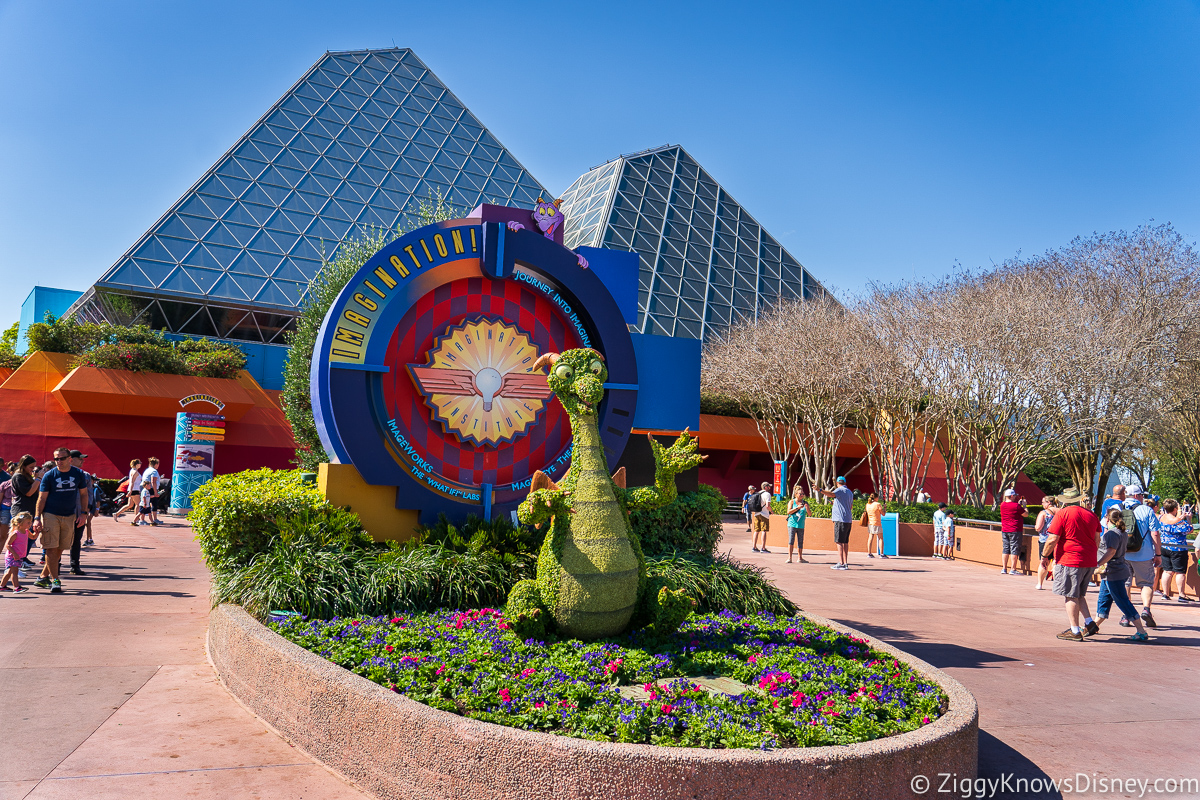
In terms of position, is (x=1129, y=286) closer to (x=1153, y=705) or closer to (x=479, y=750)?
(x=1153, y=705)

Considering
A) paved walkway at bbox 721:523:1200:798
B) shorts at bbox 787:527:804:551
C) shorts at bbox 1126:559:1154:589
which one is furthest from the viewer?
shorts at bbox 787:527:804:551

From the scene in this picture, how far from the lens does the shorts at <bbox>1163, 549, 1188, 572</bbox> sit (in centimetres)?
1200

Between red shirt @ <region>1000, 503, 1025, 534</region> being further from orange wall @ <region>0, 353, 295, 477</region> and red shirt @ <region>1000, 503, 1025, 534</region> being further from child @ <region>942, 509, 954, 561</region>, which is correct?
orange wall @ <region>0, 353, 295, 477</region>

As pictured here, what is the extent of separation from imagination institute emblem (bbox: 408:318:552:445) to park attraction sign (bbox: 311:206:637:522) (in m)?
0.01

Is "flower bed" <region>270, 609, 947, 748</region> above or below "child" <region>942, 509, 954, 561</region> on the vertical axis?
above

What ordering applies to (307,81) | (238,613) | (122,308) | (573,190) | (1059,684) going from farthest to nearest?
(573,190)
(307,81)
(122,308)
(1059,684)
(238,613)

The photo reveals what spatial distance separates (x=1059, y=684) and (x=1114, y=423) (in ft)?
Answer: 57.8

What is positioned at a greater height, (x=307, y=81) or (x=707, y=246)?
(x=307, y=81)

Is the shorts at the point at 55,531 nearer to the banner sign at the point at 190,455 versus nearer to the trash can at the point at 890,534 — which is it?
the banner sign at the point at 190,455

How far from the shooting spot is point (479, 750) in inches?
144

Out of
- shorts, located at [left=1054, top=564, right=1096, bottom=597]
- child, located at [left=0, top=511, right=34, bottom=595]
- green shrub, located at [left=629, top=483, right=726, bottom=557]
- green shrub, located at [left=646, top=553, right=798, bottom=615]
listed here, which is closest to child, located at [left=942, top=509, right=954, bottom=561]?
shorts, located at [left=1054, top=564, right=1096, bottom=597]

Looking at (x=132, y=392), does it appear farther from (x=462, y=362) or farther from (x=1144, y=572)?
(x=1144, y=572)

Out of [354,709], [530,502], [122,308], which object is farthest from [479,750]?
[122,308]

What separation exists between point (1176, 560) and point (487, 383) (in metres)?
11.3
